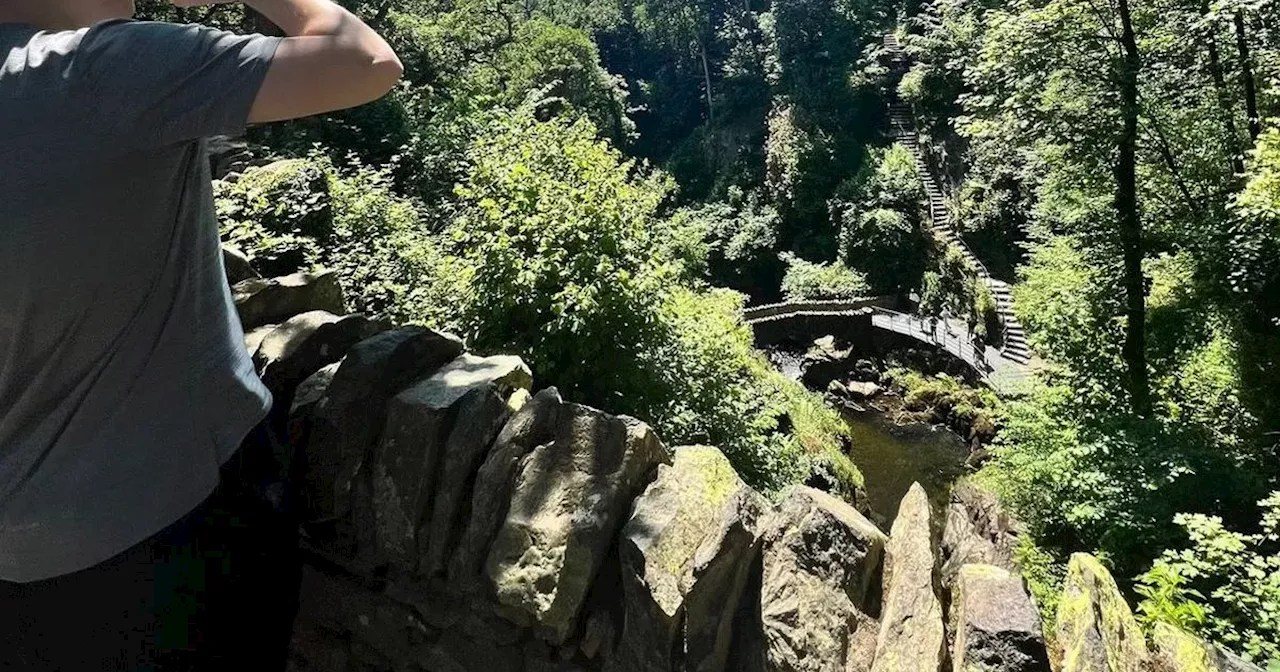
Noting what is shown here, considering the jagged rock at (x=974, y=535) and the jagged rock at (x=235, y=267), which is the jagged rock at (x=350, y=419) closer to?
the jagged rock at (x=235, y=267)

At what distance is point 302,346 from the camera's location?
8.48 ft

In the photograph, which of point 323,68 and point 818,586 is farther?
point 818,586

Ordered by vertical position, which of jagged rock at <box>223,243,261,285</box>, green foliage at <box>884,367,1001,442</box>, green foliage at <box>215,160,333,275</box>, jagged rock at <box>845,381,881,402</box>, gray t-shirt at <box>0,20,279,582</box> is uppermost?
gray t-shirt at <box>0,20,279,582</box>

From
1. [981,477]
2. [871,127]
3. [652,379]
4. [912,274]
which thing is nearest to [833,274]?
[912,274]

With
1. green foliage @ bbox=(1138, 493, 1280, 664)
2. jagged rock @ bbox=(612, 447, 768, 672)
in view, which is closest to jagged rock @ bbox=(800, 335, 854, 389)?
green foliage @ bbox=(1138, 493, 1280, 664)

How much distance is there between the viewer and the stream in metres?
14.9

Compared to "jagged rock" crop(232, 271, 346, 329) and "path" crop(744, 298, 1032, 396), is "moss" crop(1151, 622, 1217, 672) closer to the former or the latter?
"jagged rock" crop(232, 271, 346, 329)

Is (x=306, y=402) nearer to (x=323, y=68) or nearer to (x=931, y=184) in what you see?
(x=323, y=68)

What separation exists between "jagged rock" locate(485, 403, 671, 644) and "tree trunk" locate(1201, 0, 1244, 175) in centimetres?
1197

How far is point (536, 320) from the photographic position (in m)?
5.95

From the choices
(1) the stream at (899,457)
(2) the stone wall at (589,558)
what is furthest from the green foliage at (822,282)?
(2) the stone wall at (589,558)

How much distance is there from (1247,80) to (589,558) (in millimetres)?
12504

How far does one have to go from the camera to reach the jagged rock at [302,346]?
2510 millimetres

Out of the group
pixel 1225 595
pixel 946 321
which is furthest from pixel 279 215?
pixel 946 321
